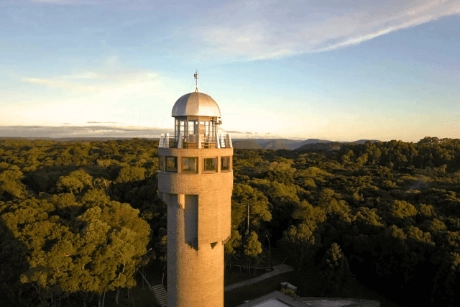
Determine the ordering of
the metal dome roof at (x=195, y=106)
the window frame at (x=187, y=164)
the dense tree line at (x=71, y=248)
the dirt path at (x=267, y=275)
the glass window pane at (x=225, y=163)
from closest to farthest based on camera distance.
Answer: the metal dome roof at (x=195, y=106) → the window frame at (x=187, y=164) → the glass window pane at (x=225, y=163) → the dense tree line at (x=71, y=248) → the dirt path at (x=267, y=275)

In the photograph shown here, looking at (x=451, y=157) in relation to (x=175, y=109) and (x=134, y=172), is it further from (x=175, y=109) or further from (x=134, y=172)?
(x=175, y=109)

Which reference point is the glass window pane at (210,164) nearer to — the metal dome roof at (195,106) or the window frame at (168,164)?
the window frame at (168,164)

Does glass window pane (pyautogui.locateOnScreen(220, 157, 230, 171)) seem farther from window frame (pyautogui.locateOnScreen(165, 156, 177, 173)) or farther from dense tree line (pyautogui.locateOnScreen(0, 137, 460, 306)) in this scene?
dense tree line (pyautogui.locateOnScreen(0, 137, 460, 306))

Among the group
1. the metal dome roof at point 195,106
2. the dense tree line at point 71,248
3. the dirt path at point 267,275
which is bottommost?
the dirt path at point 267,275

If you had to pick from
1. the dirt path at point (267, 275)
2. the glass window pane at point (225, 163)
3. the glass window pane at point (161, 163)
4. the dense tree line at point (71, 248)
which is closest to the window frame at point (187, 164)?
the glass window pane at point (161, 163)

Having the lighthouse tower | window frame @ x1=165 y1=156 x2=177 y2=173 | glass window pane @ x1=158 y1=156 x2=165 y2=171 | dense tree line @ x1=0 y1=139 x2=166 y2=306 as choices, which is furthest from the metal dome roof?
dense tree line @ x1=0 y1=139 x2=166 y2=306

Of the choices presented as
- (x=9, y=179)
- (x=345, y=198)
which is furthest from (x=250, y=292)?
(x=9, y=179)
